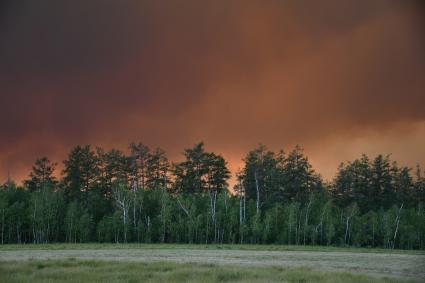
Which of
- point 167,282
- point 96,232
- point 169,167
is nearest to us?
point 167,282

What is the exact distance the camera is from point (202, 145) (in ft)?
253

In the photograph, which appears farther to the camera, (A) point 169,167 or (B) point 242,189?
(A) point 169,167

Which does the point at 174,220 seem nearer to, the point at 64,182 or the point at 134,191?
the point at 134,191

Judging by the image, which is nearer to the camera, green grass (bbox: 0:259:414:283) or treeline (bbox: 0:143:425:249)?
green grass (bbox: 0:259:414:283)

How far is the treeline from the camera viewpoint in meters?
61.4

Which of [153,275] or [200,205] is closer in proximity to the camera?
[153,275]

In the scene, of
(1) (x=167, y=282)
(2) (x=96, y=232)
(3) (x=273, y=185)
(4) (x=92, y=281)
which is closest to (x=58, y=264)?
(4) (x=92, y=281)

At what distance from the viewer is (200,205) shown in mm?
67125

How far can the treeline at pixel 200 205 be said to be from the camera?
201 feet

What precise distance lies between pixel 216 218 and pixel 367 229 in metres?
23.8

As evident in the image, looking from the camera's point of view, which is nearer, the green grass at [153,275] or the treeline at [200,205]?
the green grass at [153,275]

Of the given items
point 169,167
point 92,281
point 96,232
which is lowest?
point 96,232

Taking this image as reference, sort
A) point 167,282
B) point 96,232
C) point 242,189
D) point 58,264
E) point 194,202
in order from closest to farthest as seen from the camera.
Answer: point 167,282
point 58,264
point 96,232
point 194,202
point 242,189

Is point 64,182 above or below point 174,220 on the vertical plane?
above
